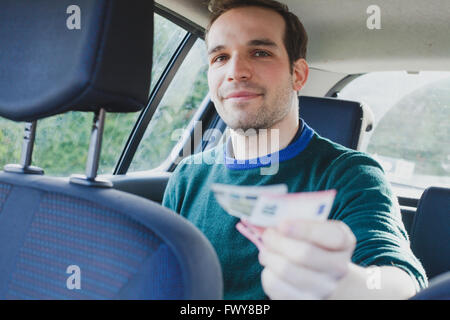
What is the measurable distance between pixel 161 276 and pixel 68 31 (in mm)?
565

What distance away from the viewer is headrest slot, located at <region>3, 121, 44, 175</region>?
3.75 ft

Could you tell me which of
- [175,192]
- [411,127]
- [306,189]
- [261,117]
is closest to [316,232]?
[306,189]

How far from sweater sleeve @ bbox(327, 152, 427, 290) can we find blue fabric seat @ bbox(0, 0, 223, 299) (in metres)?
0.40

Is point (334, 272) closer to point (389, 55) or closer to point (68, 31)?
point (68, 31)

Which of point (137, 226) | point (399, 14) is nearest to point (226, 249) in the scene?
point (137, 226)

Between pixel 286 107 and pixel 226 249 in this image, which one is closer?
pixel 226 249

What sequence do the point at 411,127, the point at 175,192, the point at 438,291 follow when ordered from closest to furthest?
the point at 438,291 → the point at 175,192 → the point at 411,127

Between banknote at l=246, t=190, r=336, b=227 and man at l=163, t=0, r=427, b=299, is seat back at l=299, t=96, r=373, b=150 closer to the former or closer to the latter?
man at l=163, t=0, r=427, b=299

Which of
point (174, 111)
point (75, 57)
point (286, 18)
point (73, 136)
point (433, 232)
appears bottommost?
point (433, 232)

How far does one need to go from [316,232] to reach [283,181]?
776 mm

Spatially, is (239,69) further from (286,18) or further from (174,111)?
(174,111)

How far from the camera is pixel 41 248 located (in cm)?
97

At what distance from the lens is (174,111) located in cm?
312

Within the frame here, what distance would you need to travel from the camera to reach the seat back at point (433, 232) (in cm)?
192
